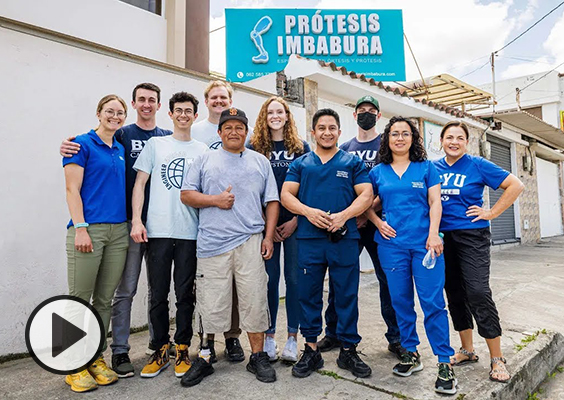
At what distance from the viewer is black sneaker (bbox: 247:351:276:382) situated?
2.70m

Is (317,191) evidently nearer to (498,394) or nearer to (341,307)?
(341,307)

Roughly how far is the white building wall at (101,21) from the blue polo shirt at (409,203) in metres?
5.12

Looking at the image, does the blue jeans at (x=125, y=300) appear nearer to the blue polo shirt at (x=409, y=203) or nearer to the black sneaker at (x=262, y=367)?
the black sneaker at (x=262, y=367)

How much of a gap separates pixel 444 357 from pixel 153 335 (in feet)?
6.74

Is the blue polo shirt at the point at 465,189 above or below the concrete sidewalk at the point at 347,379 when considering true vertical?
above

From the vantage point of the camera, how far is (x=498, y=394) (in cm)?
257

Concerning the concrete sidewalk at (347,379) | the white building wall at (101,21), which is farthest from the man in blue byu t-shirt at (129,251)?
the white building wall at (101,21)

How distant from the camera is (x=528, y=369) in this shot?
3.07m

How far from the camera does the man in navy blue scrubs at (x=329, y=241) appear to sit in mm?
2811

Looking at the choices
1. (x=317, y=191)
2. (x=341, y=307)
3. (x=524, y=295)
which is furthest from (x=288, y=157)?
(x=524, y=295)

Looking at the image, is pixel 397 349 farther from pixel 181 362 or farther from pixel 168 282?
pixel 168 282

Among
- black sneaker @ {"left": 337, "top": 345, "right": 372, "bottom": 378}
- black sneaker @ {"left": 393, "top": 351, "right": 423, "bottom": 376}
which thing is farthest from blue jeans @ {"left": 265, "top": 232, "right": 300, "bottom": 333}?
black sneaker @ {"left": 393, "top": 351, "right": 423, "bottom": 376}

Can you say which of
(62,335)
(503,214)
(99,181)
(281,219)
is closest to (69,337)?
(62,335)

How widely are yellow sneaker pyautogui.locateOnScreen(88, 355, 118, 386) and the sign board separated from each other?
735 cm
